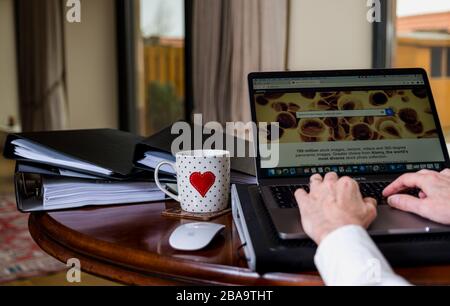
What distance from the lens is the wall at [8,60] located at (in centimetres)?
592

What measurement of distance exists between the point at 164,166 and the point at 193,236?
0.31 m

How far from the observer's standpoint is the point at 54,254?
2.76ft

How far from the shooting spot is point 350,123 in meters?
0.99

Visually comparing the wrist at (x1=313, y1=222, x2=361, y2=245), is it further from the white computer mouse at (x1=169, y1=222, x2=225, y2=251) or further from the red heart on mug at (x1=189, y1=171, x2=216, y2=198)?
the red heart on mug at (x1=189, y1=171, x2=216, y2=198)

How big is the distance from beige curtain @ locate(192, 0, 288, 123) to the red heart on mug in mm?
2002

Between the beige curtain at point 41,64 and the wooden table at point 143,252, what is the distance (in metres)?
→ 4.14

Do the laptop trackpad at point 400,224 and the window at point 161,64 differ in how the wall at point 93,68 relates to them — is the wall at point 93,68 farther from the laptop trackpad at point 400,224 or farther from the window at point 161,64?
the laptop trackpad at point 400,224

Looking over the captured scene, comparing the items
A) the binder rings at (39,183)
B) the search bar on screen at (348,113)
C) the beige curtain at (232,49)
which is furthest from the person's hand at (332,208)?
the beige curtain at (232,49)

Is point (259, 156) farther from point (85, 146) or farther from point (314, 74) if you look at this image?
point (85, 146)

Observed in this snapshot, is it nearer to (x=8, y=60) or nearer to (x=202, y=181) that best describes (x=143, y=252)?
(x=202, y=181)

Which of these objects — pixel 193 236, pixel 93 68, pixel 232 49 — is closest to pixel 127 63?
pixel 93 68

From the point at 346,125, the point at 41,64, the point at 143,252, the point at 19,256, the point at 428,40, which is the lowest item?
the point at 19,256

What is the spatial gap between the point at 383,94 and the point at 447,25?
5.54 ft

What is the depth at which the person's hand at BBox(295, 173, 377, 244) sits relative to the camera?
66 cm
